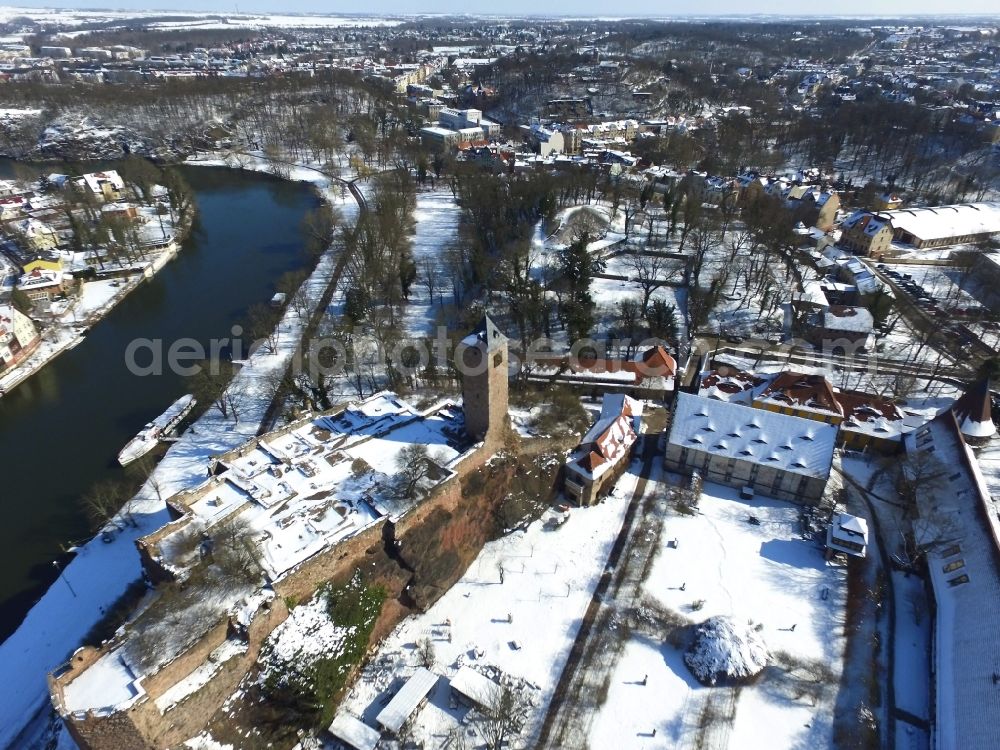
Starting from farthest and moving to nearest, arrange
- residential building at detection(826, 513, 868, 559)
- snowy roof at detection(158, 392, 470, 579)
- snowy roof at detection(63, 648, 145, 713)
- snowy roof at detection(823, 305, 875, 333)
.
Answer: snowy roof at detection(823, 305, 875, 333)
residential building at detection(826, 513, 868, 559)
snowy roof at detection(158, 392, 470, 579)
snowy roof at detection(63, 648, 145, 713)

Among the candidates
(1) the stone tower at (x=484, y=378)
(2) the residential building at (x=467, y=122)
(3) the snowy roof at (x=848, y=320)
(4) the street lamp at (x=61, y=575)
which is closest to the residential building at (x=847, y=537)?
(1) the stone tower at (x=484, y=378)

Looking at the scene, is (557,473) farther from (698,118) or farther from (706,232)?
(698,118)

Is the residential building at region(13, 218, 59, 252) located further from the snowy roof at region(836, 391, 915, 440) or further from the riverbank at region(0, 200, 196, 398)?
the snowy roof at region(836, 391, 915, 440)

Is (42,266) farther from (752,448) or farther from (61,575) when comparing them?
(752,448)

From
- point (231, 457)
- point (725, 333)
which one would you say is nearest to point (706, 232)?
point (725, 333)

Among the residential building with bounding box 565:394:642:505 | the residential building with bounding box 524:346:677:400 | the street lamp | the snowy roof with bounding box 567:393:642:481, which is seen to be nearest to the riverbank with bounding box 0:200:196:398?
the street lamp

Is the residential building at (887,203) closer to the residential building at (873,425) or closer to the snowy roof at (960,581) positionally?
the residential building at (873,425)
